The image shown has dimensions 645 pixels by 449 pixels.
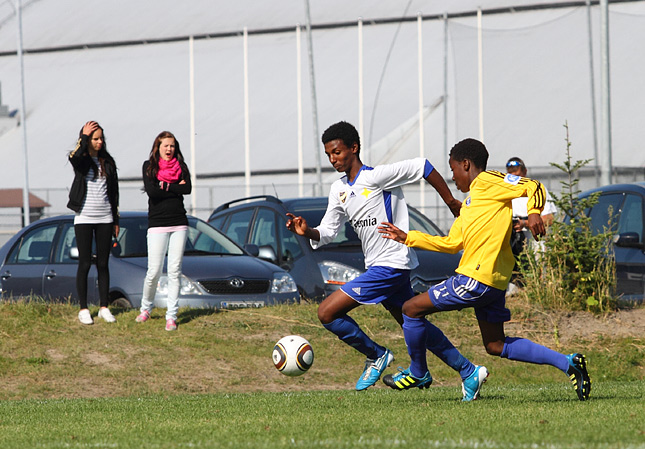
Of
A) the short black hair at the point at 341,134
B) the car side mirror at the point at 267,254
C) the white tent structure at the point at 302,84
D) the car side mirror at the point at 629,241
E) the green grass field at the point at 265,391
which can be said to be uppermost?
the white tent structure at the point at 302,84

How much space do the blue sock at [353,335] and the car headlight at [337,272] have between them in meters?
4.22

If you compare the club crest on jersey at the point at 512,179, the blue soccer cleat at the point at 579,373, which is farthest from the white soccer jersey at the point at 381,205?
the blue soccer cleat at the point at 579,373

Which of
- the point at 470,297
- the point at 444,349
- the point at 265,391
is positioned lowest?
the point at 265,391

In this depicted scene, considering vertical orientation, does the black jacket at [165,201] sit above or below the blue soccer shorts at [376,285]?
above

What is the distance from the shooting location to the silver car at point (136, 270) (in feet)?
42.0

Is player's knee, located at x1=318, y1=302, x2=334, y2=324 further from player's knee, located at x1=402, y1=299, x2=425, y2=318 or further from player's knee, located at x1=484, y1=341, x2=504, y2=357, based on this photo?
player's knee, located at x1=484, y1=341, x2=504, y2=357

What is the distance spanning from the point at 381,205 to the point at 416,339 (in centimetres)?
119

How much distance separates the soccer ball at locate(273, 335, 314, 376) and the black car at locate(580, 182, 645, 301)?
4856 mm

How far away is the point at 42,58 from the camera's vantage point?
63094mm

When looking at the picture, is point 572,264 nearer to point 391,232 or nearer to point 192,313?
point 192,313

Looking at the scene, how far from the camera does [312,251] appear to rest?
13.4 meters

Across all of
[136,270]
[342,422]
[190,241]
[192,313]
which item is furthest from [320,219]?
[342,422]

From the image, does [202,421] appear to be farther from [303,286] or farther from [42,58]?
[42,58]

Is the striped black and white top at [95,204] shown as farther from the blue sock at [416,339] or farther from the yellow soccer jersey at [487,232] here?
the yellow soccer jersey at [487,232]
